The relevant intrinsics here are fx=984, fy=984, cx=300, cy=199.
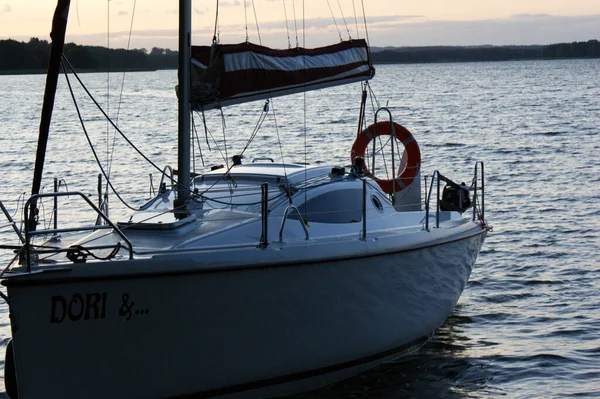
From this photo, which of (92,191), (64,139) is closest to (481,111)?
(64,139)

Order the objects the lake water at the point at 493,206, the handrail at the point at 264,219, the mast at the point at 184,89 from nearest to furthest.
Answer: the handrail at the point at 264,219
the mast at the point at 184,89
the lake water at the point at 493,206

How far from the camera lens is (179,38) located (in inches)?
408

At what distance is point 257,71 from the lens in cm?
1082

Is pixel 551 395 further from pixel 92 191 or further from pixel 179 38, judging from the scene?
pixel 92 191

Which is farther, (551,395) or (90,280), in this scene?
(551,395)

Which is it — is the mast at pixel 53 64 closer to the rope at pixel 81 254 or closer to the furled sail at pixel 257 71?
the rope at pixel 81 254

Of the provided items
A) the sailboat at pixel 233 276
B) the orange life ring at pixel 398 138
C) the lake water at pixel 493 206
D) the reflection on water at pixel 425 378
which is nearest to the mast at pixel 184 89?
the sailboat at pixel 233 276

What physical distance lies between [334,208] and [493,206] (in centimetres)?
1271

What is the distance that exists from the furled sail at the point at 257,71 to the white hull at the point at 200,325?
2065 mm

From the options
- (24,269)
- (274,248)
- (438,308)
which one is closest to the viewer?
(24,269)

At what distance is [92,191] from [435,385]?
16.1 meters

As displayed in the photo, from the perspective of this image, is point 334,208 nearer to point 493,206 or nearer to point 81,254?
point 81,254

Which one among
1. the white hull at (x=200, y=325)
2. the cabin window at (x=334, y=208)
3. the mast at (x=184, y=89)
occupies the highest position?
the mast at (x=184, y=89)

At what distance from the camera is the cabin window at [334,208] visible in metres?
10.9
